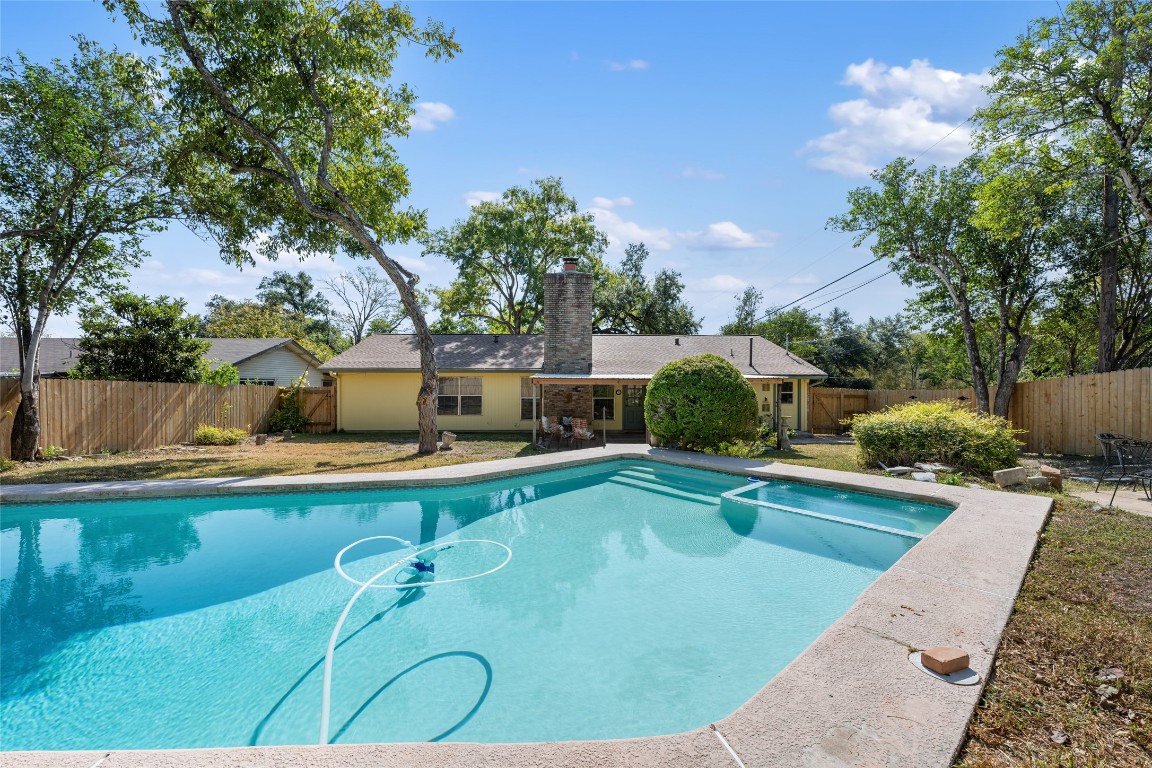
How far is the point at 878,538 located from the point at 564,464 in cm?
577

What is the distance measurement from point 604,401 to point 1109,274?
1463 centimetres

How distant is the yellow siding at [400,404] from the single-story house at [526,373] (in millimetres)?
36

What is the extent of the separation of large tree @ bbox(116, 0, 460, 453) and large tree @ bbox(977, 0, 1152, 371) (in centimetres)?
1352

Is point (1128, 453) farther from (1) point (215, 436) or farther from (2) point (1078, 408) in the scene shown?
(1) point (215, 436)

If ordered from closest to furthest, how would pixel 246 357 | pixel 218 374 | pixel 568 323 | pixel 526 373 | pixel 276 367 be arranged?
pixel 218 374 < pixel 568 323 < pixel 526 373 < pixel 246 357 < pixel 276 367

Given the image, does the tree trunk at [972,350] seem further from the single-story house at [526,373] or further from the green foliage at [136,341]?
the green foliage at [136,341]

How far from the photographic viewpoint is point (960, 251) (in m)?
15.9

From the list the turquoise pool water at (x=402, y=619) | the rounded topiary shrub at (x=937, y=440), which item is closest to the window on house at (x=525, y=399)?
the turquoise pool water at (x=402, y=619)

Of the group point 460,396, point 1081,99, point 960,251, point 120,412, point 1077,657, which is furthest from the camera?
point 460,396

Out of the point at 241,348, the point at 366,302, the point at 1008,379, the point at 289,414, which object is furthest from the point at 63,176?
the point at 366,302

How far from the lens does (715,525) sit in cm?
675

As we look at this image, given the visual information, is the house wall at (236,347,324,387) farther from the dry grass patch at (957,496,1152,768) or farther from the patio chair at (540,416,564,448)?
the dry grass patch at (957,496,1152,768)

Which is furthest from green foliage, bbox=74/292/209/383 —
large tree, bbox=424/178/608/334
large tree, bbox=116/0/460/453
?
large tree, bbox=424/178/608/334

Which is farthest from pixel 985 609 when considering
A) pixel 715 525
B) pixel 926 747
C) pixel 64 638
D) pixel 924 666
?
pixel 64 638
